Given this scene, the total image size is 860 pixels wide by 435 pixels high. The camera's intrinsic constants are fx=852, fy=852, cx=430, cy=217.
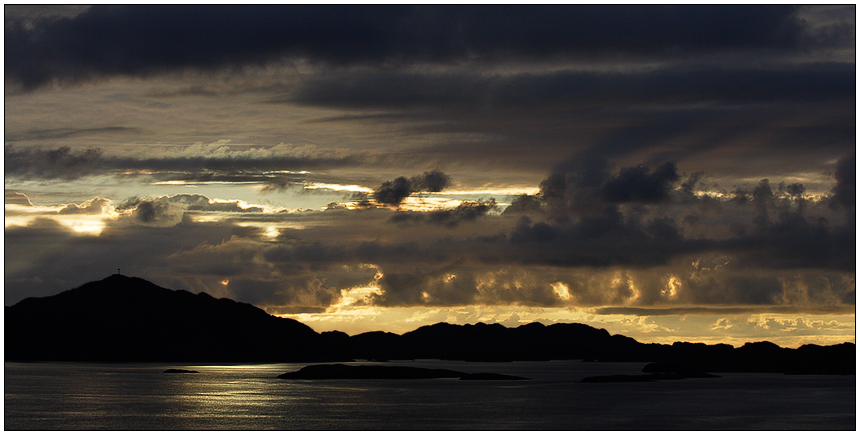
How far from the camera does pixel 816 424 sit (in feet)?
366

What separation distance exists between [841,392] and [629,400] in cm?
6574

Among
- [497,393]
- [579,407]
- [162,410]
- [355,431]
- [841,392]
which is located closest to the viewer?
[355,431]

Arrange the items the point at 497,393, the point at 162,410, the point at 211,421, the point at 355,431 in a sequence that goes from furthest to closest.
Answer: the point at 497,393 < the point at 162,410 < the point at 211,421 < the point at 355,431

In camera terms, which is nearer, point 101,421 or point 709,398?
point 101,421

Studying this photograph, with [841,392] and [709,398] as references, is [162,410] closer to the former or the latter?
[709,398]

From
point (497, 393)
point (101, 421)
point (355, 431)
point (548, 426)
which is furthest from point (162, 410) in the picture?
point (497, 393)

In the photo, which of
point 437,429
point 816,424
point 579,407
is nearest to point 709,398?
point 579,407

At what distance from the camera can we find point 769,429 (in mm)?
105125

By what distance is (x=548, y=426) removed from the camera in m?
106

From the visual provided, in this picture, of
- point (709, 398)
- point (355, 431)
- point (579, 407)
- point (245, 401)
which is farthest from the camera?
point (709, 398)

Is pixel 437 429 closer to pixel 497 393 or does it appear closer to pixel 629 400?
pixel 629 400

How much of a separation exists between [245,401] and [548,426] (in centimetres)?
6216

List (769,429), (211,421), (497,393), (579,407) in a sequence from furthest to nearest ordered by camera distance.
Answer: (497,393), (579,407), (211,421), (769,429)

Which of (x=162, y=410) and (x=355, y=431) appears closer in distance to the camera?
(x=355, y=431)
